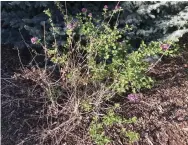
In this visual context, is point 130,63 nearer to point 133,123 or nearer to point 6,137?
point 133,123

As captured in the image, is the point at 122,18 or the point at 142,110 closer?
the point at 142,110

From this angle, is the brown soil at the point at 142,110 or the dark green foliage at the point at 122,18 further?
the dark green foliage at the point at 122,18

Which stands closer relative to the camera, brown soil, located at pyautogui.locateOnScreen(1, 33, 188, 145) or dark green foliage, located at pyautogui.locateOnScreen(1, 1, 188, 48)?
brown soil, located at pyautogui.locateOnScreen(1, 33, 188, 145)

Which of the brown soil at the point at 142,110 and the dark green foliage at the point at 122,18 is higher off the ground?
the dark green foliage at the point at 122,18

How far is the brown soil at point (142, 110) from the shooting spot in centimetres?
276

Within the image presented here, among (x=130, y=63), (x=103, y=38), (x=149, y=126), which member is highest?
(x=103, y=38)

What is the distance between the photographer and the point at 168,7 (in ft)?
11.2

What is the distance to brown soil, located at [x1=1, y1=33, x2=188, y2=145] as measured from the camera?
9.04 feet

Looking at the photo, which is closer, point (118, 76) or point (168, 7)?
point (118, 76)

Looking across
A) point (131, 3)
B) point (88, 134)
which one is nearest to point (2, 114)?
point (88, 134)

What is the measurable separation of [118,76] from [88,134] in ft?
1.85

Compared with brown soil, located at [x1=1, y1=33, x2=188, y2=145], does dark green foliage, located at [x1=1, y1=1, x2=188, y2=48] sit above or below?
above

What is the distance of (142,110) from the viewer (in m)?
3.02

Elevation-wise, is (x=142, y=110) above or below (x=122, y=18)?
below
